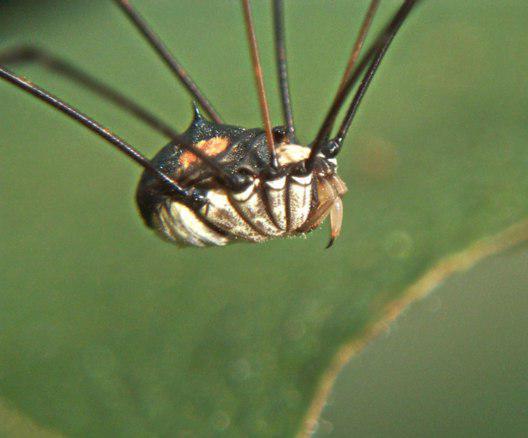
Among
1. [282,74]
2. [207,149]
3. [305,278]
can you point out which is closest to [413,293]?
[305,278]

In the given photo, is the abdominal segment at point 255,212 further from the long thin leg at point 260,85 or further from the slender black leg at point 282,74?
the slender black leg at point 282,74

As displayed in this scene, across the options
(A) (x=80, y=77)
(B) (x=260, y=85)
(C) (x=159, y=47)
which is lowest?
(A) (x=80, y=77)

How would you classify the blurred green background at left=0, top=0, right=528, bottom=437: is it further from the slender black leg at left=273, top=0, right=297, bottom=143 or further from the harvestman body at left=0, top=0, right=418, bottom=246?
the slender black leg at left=273, top=0, right=297, bottom=143

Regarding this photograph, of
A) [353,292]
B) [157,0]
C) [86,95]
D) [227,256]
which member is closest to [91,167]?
[86,95]

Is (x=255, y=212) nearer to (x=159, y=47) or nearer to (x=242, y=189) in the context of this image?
(x=242, y=189)

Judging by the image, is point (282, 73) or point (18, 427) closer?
point (18, 427)

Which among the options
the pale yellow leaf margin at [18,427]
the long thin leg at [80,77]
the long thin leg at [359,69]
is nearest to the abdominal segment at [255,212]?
the long thin leg at [359,69]

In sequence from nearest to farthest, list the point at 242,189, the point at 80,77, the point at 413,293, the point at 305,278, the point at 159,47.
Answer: the point at 80,77 < the point at 413,293 < the point at 242,189 < the point at 305,278 < the point at 159,47
